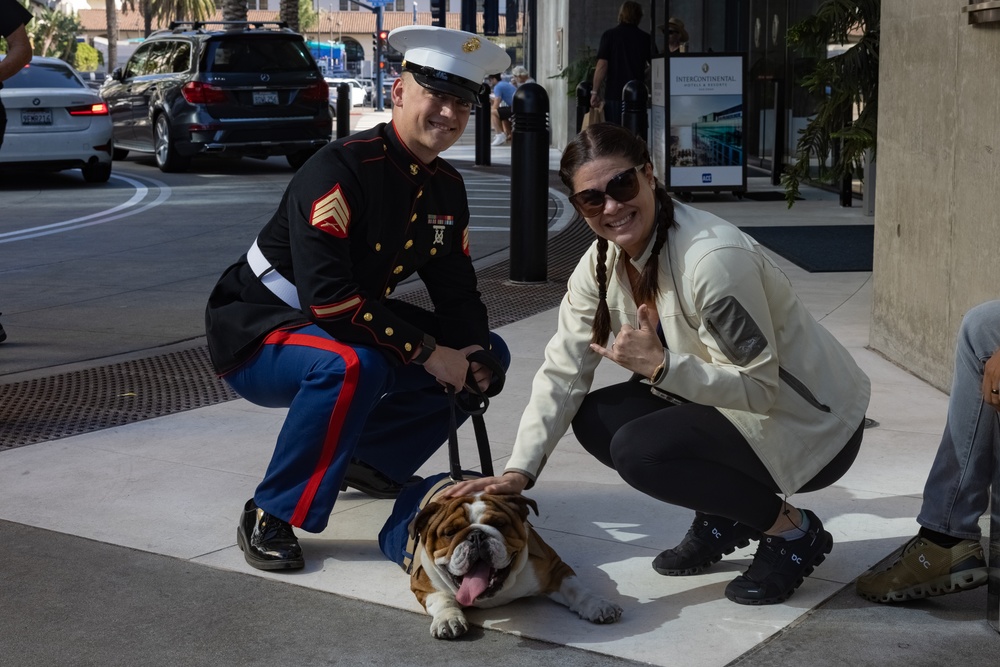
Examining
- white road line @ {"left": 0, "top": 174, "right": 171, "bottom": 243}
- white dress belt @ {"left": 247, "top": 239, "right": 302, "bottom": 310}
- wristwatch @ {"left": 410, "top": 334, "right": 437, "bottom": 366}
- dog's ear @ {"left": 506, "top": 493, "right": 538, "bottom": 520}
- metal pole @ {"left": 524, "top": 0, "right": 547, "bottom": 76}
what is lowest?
dog's ear @ {"left": 506, "top": 493, "right": 538, "bottom": 520}

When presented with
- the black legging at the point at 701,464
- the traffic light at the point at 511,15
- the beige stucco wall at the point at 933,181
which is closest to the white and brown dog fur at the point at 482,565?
the black legging at the point at 701,464

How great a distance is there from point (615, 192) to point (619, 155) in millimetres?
92

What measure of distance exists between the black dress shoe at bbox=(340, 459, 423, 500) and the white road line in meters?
7.34

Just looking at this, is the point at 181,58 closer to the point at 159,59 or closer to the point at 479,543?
the point at 159,59

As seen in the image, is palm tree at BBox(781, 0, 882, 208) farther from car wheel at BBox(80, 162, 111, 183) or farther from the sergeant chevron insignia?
car wheel at BBox(80, 162, 111, 183)

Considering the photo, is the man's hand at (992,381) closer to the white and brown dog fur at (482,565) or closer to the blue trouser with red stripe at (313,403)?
the white and brown dog fur at (482,565)

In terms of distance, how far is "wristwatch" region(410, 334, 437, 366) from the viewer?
369 centimetres

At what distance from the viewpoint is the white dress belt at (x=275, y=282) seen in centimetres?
385

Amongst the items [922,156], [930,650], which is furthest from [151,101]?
[930,650]

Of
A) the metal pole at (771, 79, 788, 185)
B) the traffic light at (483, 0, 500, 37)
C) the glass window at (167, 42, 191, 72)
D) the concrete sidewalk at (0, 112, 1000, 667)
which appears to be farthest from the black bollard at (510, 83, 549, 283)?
the traffic light at (483, 0, 500, 37)

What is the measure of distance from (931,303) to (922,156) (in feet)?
2.16

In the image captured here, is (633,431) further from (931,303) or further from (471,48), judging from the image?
(931,303)

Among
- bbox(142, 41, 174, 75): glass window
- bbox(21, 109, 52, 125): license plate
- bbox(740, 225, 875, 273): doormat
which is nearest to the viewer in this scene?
bbox(740, 225, 875, 273): doormat

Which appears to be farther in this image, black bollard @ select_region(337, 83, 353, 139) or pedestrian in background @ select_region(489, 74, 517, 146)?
pedestrian in background @ select_region(489, 74, 517, 146)
